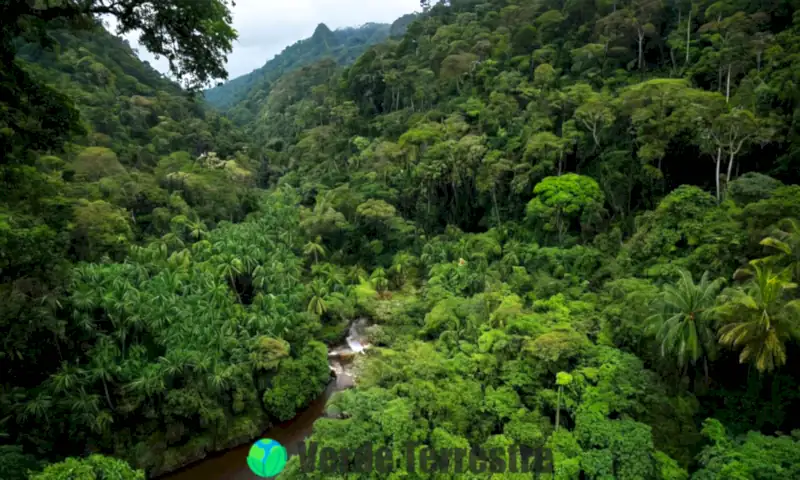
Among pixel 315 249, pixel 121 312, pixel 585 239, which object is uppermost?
pixel 121 312

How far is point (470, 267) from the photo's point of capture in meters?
30.8

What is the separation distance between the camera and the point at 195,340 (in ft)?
78.7

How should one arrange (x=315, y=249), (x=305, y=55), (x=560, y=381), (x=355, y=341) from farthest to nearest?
(x=305, y=55), (x=315, y=249), (x=355, y=341), (x=560, y=381)

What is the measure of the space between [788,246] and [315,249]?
1132 inches

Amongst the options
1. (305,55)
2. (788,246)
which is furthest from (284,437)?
(305,55)

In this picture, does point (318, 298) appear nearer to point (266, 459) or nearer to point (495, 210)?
point (266, 459)

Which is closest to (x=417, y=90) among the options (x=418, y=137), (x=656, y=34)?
(x=418, y=137)

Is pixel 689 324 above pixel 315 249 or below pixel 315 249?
above

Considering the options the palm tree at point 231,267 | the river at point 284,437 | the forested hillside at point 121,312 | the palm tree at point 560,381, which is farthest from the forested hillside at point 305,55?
the palm tree at point 560,381

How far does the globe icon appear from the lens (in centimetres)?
1841

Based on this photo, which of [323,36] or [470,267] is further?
[323,36]

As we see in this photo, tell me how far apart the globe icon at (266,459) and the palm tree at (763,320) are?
1612cm

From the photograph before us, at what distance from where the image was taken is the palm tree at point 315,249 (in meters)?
36.7

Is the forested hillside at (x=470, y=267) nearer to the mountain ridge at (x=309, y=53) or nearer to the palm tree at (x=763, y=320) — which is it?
the palm tree at (x=763, y=320)
